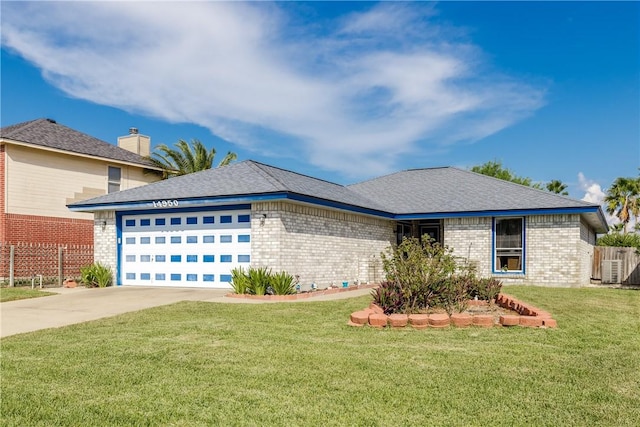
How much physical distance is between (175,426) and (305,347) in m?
3.27

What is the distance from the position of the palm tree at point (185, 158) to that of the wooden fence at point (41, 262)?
33.3ft

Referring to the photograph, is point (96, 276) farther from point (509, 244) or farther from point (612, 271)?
point (612, 271)

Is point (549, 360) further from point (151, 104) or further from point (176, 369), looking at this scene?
point (151, 104)

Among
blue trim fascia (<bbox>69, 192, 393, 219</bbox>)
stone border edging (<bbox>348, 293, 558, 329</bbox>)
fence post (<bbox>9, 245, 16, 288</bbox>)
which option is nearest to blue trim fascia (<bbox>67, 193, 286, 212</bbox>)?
blue trim fascia (<bbox>69, 192, 393, 219</bbox>)

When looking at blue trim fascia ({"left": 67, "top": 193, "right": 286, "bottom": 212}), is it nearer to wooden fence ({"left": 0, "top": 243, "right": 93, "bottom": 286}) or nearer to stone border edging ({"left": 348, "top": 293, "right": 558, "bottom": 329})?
wooden fence ({"left": 0, "top": 243, "right": 93, "bottom": 286})

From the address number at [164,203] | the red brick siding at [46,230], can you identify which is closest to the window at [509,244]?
the address number at [164,203]

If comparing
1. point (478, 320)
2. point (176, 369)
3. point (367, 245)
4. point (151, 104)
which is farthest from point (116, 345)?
point (151, 104)

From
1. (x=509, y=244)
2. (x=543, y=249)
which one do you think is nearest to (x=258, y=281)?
(x=509, y=244)

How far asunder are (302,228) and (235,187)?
8.67ft

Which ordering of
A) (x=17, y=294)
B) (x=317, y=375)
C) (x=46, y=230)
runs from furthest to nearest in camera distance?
(x=46, y=230)
(x=17, y=294)
(x=317, y=375)

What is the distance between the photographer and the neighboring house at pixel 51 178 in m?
22.5

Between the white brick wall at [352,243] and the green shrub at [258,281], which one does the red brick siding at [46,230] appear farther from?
the green shrub at [258,281]

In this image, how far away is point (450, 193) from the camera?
80.1ft

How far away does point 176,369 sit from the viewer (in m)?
6.34
